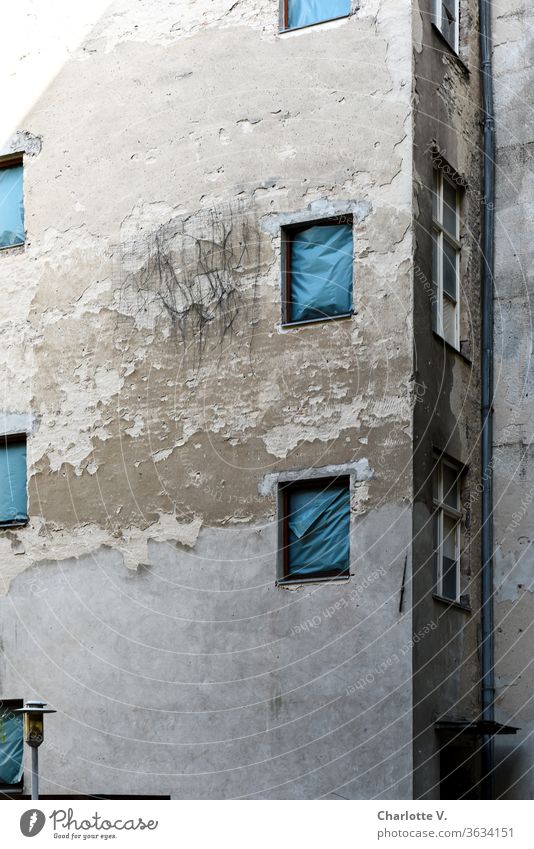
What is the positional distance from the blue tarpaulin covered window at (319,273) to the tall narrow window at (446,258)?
43.3 inches

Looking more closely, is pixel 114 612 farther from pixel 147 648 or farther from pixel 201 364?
pixel 201 364

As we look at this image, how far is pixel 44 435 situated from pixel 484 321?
5.84 m

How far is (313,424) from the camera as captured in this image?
15.8 m

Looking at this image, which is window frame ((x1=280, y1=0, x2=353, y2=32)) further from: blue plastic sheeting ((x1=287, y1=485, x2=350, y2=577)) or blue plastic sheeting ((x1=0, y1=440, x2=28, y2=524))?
blue plastic sheeting ((x1=0, y1=440, x2=28, y2=524))

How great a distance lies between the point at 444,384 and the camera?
53.6 feet

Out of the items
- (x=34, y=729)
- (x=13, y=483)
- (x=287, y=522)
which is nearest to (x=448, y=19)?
(x=287, y=522)

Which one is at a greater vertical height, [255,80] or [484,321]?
[255,80]

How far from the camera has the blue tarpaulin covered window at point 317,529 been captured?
15555mm

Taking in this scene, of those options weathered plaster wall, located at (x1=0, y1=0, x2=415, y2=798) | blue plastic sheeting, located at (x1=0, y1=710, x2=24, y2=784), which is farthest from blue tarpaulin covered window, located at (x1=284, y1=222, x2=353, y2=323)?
blue plastic sheeting, located at (x1=0, y1=710, x2=24, y2=784)

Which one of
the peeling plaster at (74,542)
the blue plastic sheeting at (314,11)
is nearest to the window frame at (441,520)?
the peeling plaster at (74,542)

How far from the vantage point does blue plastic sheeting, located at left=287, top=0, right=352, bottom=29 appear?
55.3 feet

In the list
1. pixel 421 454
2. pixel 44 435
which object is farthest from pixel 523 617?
pixel 44 435
